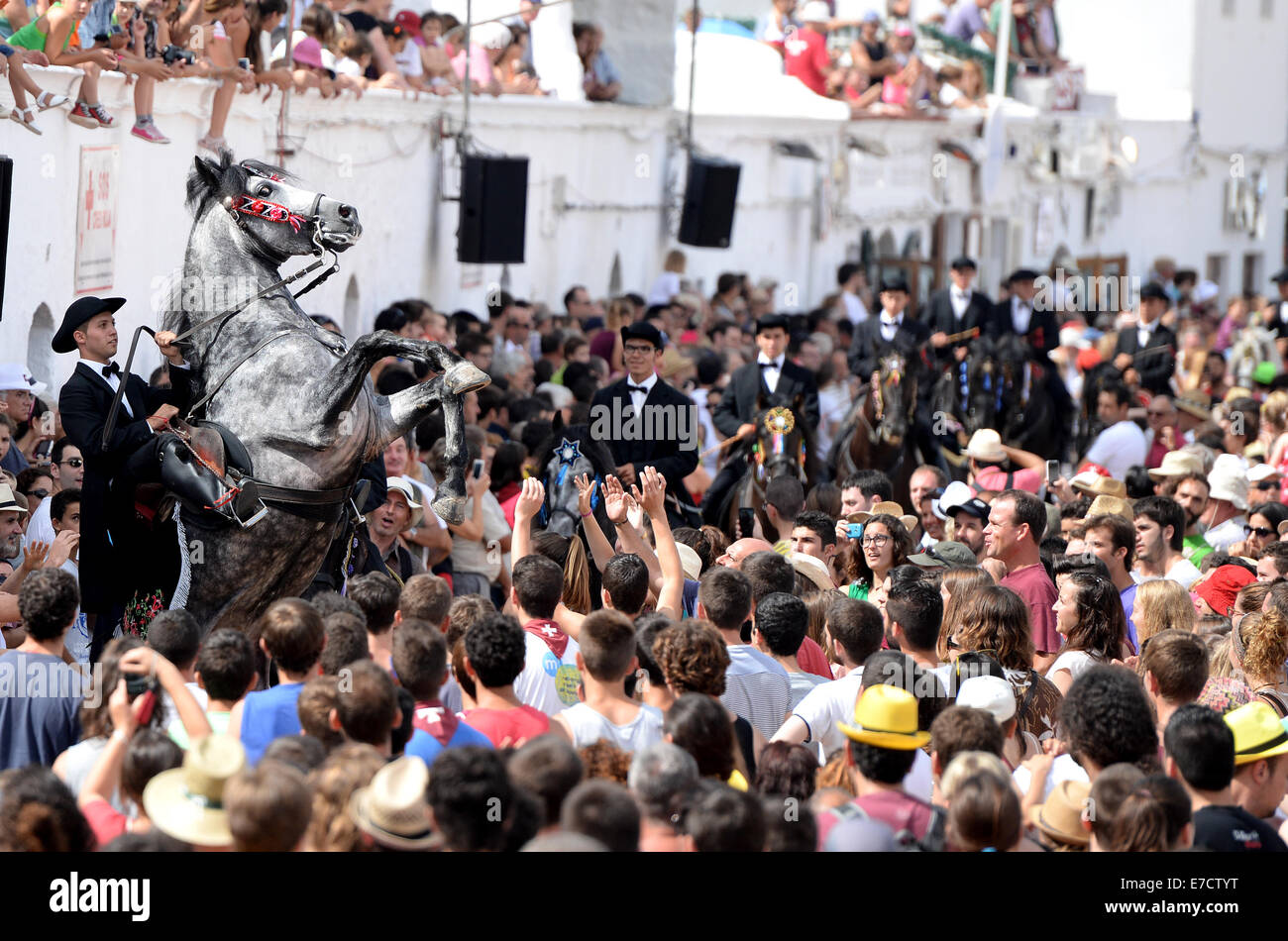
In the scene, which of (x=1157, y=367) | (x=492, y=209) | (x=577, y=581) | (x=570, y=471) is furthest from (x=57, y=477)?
(x=1157, y=367)

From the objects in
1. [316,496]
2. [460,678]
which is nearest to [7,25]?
[316,496]

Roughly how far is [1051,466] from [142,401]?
7519 millimetres

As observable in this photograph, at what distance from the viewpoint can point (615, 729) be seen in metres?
5.26

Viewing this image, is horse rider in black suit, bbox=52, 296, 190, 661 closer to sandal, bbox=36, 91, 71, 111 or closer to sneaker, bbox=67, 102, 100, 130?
sandal, bbox=36, 91, 71, 111

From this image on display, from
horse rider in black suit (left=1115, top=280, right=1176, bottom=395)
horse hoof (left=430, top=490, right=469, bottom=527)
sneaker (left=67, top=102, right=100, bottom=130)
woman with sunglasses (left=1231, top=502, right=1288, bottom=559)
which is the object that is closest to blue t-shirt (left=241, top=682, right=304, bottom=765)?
horse hoof (left=430, top=490, right=469, bottom=527)

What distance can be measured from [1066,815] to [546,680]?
6.13 feet

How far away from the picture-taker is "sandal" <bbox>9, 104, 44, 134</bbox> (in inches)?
369

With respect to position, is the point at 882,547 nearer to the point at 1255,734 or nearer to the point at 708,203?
the point at 1255,734

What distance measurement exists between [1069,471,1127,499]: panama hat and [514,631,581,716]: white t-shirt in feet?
13.4

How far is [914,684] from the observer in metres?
5.55

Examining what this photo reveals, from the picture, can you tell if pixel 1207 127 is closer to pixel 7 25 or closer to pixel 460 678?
pixel 7 25

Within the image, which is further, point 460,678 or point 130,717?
point 460,678

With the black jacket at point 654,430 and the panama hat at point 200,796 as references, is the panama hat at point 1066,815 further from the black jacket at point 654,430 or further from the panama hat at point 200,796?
the black jacket at point 654,430
